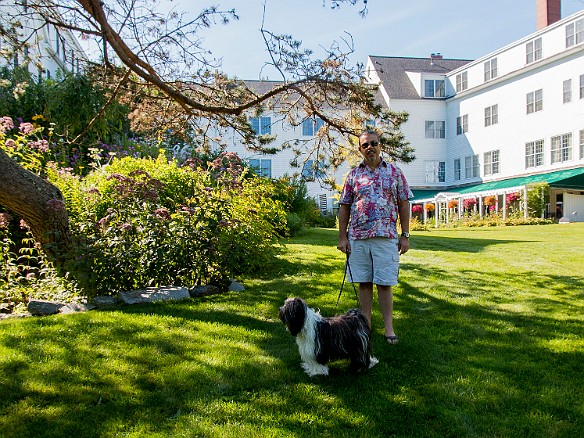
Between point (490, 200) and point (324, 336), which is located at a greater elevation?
point (490, 200)

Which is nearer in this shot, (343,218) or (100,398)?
(100,398)

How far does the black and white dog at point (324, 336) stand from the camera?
3.68 meters

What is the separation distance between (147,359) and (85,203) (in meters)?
3.82

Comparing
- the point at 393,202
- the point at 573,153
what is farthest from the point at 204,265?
the point at 573,153

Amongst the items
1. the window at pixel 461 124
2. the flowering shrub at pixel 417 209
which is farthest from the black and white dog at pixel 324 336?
the window at pixel 461 124

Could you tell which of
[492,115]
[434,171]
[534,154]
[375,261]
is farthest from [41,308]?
[434,171]

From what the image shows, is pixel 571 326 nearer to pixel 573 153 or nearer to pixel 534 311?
pixel 534 311

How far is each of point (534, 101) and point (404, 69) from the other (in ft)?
35.8

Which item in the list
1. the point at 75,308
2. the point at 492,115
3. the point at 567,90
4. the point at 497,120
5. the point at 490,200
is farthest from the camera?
the point at 492,115

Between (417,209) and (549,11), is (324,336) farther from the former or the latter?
(549,11)

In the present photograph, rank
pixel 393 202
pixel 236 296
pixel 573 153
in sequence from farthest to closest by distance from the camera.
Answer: pixel 573 153 → pixel 236 296 → pixel 393 202

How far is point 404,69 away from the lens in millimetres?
35625

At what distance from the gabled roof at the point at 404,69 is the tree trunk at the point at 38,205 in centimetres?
2931

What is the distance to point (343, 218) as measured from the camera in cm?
460
